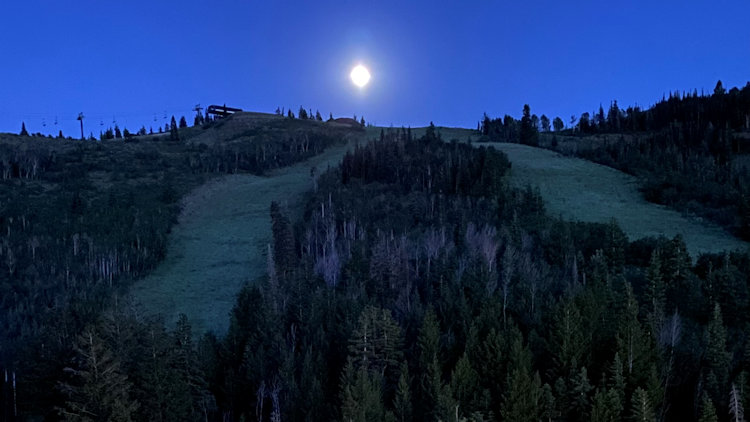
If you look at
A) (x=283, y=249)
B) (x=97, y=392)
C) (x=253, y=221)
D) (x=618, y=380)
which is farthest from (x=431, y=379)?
(x=253, y=221)

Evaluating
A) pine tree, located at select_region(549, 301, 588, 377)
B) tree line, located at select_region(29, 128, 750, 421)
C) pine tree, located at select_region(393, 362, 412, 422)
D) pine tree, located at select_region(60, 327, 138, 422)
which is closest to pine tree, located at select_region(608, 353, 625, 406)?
tree line, located at select_region(29, 128, 750, 421)

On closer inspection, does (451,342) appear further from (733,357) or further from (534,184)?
(534,184)

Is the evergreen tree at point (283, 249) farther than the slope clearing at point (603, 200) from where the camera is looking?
No

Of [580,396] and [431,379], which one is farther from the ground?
[431,379]

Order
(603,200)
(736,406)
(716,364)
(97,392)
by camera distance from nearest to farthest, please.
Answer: (97,392) → (736,406) → (716,364) → (603,200)

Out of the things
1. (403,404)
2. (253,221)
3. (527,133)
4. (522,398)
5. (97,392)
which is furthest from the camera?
(527,133)

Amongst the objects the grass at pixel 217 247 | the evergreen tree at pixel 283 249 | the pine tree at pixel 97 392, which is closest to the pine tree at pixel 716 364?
the pine tree at pixel 97 392

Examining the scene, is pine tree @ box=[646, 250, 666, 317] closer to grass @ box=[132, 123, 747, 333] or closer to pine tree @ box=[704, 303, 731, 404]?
pine tree @ box=[704, 303, 731, 404]

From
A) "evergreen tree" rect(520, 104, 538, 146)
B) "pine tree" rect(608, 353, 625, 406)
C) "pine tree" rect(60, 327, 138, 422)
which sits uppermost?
"evergreen tree" rect(520, 104, 538, 146)

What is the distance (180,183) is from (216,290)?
4475cm

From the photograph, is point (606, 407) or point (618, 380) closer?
point (606, 407)

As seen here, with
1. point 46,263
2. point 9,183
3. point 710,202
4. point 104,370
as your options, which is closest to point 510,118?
point 710,202

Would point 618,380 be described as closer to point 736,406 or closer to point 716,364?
point 736,406

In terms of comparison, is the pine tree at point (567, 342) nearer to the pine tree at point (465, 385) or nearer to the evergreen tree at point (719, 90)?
the pine tree at point (465, 385)
